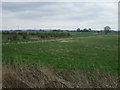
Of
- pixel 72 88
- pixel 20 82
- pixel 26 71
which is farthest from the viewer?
pixel 26 71

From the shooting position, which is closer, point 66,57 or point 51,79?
point 51,79

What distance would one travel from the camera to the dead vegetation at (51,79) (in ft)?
12.3

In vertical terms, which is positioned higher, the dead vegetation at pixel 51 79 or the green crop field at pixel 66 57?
the dead vegetation at pixel 51 79

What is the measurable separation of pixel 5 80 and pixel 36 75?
2.84ft

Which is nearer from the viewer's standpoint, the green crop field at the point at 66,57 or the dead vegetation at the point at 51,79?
the dead vegetation at the point at 51,79

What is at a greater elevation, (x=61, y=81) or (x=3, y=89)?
(x=61, y=81)

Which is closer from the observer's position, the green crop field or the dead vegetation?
the dead vegetation

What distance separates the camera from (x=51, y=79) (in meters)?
3.90

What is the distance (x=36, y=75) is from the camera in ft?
13.5

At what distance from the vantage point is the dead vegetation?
375cm

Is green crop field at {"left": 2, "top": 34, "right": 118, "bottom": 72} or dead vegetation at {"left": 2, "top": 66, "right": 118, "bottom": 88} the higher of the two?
dead vegetation at {"left": 2, "top": 66, "right": 118, "bottom": 88}

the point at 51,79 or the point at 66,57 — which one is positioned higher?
the point at 51,79

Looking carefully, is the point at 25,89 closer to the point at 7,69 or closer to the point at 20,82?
the point at 20,82

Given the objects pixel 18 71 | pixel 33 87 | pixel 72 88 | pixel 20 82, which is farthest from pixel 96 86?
pixel 18 71
